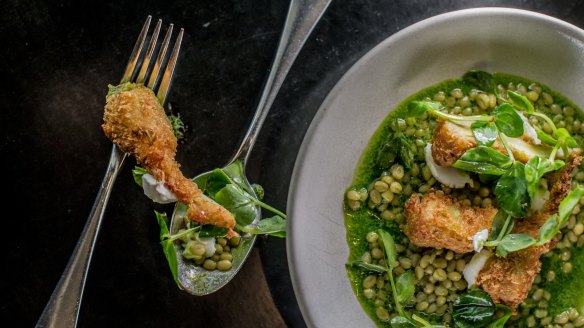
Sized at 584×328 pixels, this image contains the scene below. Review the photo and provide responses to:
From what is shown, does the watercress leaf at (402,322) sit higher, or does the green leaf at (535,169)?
the green leaf at (535,169)

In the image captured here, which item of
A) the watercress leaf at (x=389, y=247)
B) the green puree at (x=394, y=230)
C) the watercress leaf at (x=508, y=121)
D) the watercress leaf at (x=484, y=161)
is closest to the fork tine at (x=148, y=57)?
the green puree at (x=394, y=230)

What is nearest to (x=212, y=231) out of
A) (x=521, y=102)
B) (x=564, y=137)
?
(x=521, y=102)

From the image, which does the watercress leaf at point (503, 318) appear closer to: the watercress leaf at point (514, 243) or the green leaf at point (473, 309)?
the green leaf at point (473, 309)

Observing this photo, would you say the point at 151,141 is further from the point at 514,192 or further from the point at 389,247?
the point at 514,192

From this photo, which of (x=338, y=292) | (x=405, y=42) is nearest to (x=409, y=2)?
(x=405, y=42)

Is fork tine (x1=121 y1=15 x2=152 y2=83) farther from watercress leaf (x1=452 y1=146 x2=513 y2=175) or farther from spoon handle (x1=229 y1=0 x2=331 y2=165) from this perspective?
watercress leaf (x1=452 y1=146 x2=513 y2=175)

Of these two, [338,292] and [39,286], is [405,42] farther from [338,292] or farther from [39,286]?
[39,286]
